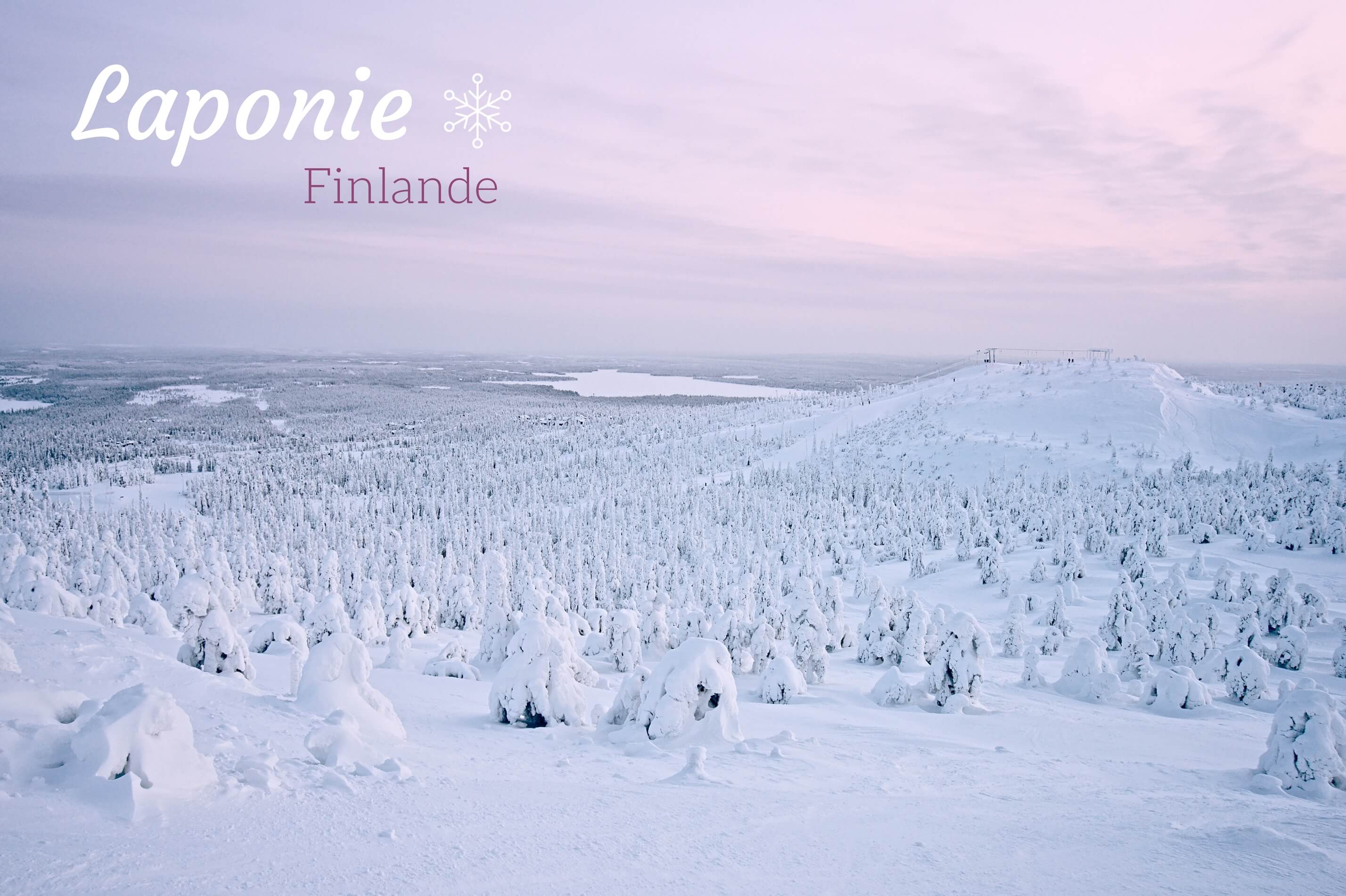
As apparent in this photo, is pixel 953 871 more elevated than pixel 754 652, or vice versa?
pixel 953 871

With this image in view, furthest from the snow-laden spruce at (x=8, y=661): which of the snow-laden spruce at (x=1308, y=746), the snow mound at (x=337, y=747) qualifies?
the snow-laden spruce at (x=1308, y=746)

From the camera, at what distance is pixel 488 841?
22.1ft

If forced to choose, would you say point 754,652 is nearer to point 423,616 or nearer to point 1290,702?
point 1290,702

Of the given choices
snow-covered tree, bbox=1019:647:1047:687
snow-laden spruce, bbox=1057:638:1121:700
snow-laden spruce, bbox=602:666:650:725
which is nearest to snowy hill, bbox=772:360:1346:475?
snow-covered tree, bbox=1019:647:1047:687

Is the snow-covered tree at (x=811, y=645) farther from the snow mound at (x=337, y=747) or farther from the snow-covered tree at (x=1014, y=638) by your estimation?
the snow mound at (x=337, y=747)

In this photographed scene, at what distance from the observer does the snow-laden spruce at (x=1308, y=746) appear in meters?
10.3

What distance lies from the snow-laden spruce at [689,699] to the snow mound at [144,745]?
620 cm

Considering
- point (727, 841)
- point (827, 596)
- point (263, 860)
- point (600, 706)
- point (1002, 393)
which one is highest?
point (1002, 393)

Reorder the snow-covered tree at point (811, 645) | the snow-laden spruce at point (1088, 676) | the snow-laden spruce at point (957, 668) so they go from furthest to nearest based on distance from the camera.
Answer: the snow-covered tree at point (811, 645) → the snow-laden spruce at point (1088, 676) → the snow-laden spruce at point (957, 668)

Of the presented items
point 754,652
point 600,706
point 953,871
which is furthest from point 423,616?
point 953,871

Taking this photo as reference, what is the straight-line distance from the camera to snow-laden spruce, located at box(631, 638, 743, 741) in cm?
1110

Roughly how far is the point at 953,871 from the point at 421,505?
8179cm

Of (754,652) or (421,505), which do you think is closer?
(754,652)

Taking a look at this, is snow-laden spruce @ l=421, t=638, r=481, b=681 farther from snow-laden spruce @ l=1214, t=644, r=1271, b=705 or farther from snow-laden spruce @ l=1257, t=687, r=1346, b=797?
snow-laden spruce @ l=1214, t=644, r=1271, b=705
